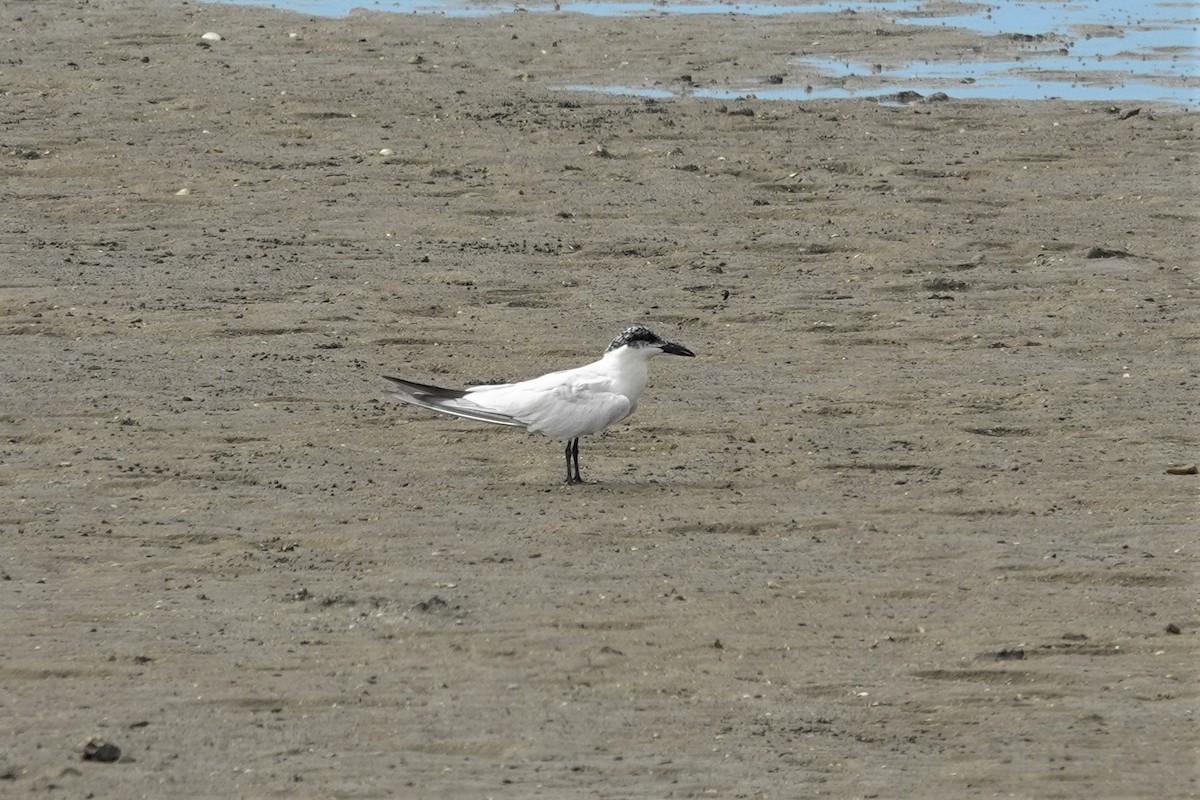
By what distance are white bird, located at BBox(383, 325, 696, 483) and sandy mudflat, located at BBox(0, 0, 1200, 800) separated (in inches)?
9.2

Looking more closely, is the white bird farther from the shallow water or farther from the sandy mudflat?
the shallow water

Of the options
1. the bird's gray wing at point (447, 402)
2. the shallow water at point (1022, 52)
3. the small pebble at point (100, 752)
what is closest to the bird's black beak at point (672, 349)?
the bird's gray wing at point (447, 402)

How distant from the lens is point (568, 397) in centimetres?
796

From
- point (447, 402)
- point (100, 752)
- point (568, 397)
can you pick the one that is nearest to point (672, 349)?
point (568, 397)

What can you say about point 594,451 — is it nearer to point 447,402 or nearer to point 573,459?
point 573,459

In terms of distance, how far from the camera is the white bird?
7.91m

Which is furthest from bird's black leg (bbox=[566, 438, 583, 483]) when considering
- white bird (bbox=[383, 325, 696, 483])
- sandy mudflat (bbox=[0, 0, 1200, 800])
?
sandy mudflat (bbox=[0, 0, 1200, 800])

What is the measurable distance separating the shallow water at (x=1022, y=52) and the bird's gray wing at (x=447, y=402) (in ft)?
28.4

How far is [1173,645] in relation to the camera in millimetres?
6273

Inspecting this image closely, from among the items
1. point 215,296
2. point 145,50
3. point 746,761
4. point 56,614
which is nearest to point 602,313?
point 215,296

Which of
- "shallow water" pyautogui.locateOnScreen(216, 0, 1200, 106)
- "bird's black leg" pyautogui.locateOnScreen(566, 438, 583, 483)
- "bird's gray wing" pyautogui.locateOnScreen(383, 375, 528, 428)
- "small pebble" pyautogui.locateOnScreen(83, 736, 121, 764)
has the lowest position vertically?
"small pebble" pyautogui.locateOnScreen(83, 736, 121, 764)

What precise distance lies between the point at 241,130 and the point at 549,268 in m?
3.97

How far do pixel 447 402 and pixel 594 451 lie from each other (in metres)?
0.75

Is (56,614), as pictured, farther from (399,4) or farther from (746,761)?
(399,4)
